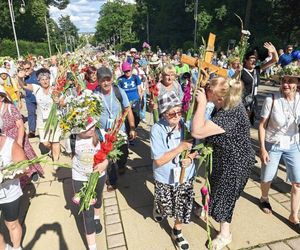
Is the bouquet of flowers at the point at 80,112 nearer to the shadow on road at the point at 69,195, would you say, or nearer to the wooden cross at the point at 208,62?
the wooden cross at the point at 208,62

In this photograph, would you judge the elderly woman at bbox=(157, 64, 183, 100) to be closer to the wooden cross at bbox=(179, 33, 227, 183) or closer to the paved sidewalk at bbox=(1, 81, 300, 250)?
the paved sidewalk at bbox=(1, 81, 300, 250)

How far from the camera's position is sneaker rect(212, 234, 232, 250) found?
337 centimetres

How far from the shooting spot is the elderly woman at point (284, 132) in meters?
3.52

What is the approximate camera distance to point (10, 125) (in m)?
4.24

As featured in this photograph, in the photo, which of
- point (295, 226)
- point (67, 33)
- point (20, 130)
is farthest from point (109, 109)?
point (67, 33)

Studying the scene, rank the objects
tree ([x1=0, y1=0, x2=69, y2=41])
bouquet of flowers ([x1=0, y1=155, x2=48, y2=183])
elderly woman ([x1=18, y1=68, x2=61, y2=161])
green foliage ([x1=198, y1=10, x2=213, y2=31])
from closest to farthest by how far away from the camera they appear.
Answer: bouquet of flowers ([x1=0, y1=155, x2=48, y2=183])
elderly woman ([x1=18, y1=68, x2=61, y2=161])
green foliage ([x1=198, y1=10, x2=213, y2=31])
tree ([x1=0, y1=0, x2=69, y2=41])

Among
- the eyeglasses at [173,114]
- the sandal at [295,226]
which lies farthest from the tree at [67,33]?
the sandal at [295,226]

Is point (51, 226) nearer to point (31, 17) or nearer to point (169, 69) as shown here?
point (169, 69)

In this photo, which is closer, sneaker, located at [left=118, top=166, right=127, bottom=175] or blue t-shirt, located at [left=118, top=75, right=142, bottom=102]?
sneaker, located at [left=118, top=166, right=127, bottom=175]

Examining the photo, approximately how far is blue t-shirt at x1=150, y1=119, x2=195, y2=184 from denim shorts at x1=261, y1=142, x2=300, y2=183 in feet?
3.76

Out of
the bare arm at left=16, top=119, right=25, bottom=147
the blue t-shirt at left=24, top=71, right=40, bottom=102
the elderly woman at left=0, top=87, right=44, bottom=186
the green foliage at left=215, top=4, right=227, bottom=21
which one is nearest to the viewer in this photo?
the elderly woman at left=0, top=87, right=44, bottom=186

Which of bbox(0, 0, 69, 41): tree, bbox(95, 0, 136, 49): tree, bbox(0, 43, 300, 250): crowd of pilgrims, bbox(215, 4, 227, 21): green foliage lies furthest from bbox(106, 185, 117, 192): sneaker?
bbox(95, 0, 136, 49): tree

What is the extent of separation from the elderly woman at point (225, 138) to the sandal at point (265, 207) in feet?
3.11

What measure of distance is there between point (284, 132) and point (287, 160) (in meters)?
0.35
